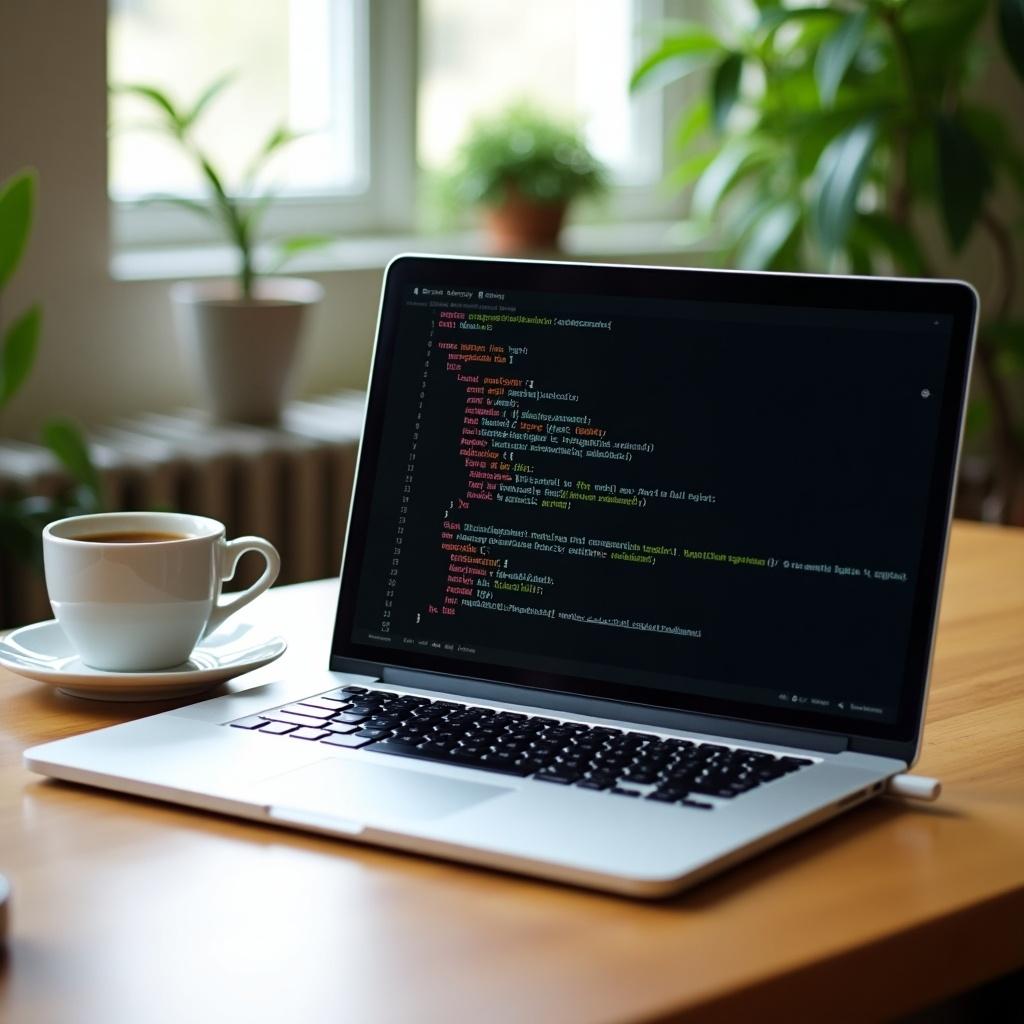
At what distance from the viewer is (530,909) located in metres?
0.67

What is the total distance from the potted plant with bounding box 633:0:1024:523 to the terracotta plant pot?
0.26 metres

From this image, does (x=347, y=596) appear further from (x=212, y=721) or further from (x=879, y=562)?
(x=879, y=562)

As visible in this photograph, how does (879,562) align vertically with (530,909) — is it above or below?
above

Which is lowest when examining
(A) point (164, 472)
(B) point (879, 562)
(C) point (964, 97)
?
(A) point (164, 472)

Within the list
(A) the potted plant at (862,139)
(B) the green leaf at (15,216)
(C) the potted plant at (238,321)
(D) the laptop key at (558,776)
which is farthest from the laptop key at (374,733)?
(A) the potted plant at (862,139)

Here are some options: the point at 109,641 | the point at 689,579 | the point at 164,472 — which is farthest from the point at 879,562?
the point at 164,472

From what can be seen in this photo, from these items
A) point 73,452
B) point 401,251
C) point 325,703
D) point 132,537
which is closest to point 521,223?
point 401,251

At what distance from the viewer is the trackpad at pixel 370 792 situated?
0.74m

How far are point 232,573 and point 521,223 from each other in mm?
2173

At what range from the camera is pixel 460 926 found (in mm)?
649

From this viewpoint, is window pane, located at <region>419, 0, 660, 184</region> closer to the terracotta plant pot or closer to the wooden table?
the terracotta plant pot

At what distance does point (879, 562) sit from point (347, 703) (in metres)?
0.30

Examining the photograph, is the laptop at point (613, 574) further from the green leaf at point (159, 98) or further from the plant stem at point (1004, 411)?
the plant stem at point (1004, 411)

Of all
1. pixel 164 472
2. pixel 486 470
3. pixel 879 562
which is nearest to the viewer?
pixel 879 562
